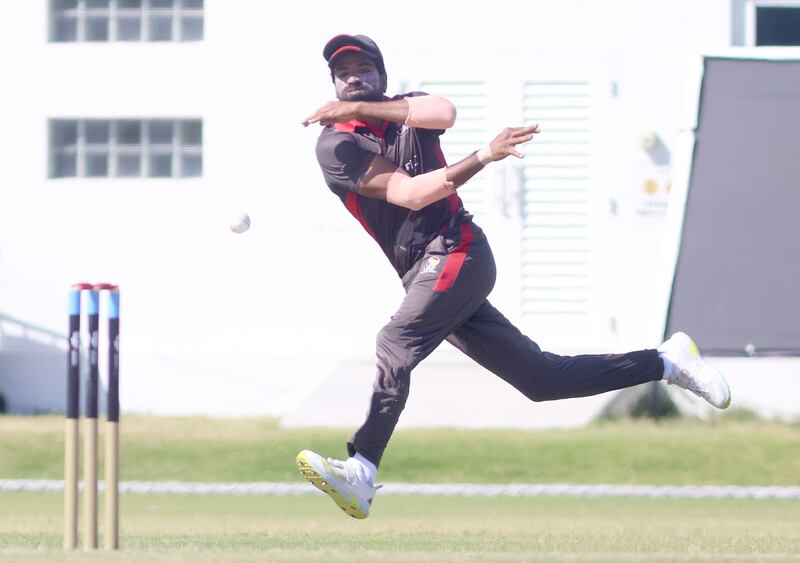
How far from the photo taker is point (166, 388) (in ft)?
49.1

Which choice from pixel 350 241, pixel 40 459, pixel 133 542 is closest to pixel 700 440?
pixel 350 241

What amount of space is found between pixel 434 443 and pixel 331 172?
550cm

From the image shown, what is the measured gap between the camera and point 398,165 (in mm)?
6961

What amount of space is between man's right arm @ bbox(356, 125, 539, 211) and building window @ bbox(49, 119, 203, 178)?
855cm

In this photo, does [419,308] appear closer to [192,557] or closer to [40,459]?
[192,557]

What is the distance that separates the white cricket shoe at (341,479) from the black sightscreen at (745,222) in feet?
22.7

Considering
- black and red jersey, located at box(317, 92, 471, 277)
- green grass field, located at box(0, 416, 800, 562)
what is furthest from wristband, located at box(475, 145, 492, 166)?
green grass field, located at box(0, 416, 800, 562)

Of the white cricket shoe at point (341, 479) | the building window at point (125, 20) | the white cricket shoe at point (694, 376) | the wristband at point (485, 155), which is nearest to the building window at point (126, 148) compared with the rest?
the building window at point (125, 20)

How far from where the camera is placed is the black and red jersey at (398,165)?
22.7 ft

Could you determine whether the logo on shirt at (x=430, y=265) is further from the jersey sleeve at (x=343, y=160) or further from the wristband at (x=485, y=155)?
the wristband at (x=485, y=155)

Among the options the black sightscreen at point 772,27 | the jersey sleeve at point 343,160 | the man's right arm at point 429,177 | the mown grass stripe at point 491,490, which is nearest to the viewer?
the man's right arm at point 429,177

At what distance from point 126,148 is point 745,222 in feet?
18.3

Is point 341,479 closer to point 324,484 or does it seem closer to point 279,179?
point 324,484

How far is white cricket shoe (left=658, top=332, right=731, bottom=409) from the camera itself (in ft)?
24.3
